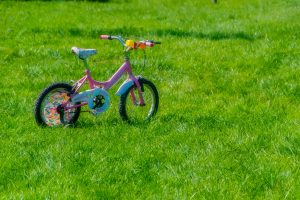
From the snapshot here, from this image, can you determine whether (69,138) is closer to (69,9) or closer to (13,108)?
(13,108)

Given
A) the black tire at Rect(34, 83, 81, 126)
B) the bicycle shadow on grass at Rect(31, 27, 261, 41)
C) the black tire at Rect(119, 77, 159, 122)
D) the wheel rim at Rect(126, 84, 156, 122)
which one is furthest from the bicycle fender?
the bicycle shadow on grass at Rect(31, 27, 261, 41)

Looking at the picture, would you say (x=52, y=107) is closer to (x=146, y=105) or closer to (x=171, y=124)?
(x=146, y=105)

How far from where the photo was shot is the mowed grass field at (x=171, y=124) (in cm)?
597

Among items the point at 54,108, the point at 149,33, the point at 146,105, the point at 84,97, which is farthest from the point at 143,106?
the point at 149,33

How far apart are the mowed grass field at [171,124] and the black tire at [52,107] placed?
0.17 m

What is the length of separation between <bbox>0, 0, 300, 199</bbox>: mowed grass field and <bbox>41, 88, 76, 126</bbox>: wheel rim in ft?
0.65

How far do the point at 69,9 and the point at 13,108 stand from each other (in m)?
13.0

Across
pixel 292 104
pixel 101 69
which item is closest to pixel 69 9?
pixel 101 69

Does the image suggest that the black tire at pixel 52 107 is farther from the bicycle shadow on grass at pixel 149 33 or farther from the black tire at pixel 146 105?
the bicycle shadow on grass at pixel 149 33

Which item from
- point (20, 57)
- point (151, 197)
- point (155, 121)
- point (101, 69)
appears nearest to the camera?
point (151, 197)

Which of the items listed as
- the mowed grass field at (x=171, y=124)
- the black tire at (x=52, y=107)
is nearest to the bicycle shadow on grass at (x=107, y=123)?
the mowed grass field at (x=171, y=124)

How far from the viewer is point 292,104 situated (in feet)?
29.3

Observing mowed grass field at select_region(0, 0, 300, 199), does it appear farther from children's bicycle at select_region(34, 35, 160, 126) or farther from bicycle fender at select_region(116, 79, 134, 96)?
bicycle fender at select_region(116, 79, 134, 96)

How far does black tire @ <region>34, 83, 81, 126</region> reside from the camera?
750cm
